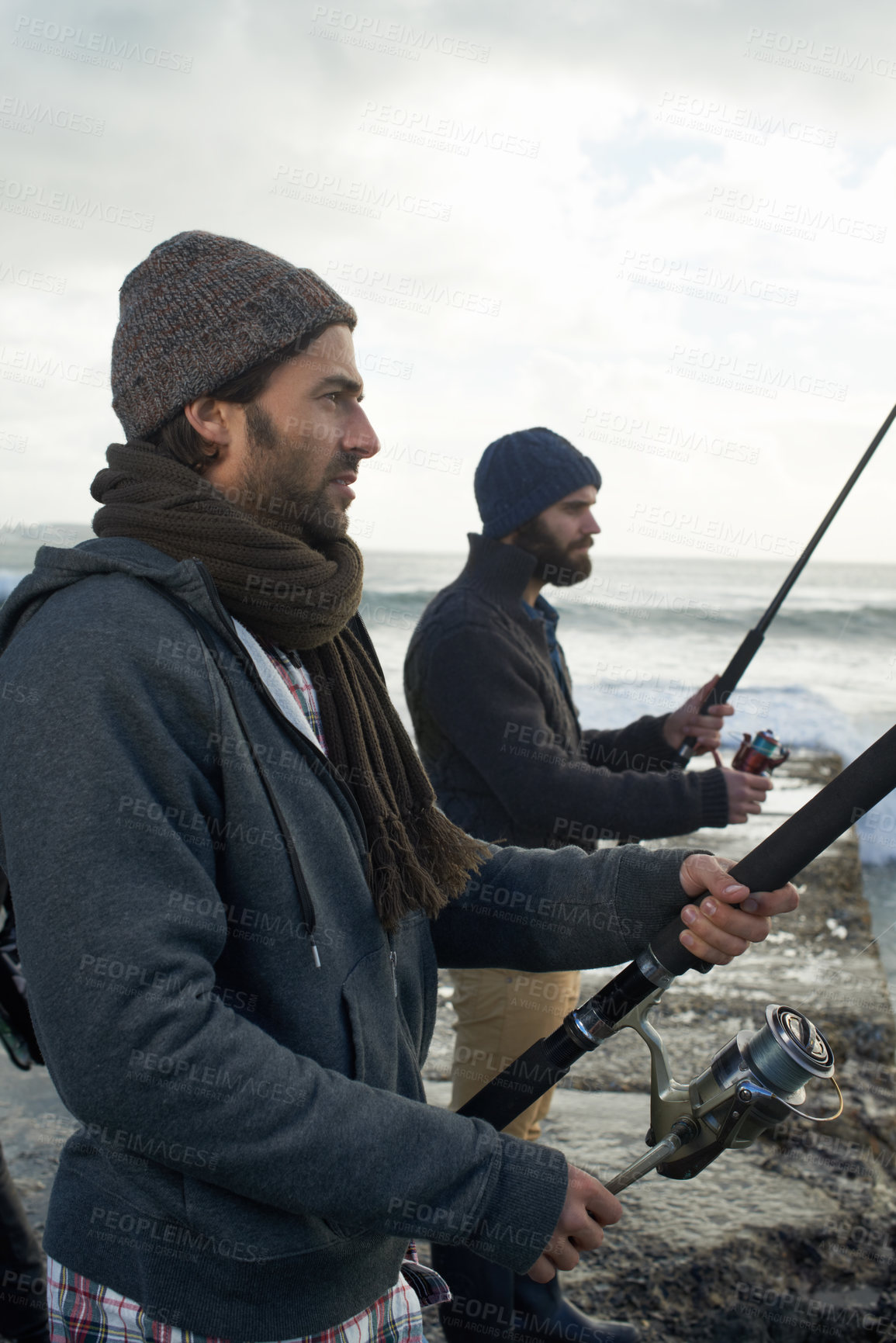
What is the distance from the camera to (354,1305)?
1552 millimetres

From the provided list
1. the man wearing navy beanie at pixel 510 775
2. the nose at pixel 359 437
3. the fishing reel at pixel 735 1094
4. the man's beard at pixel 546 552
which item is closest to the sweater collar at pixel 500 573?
the man wearing navy beanie at pixel 510 775

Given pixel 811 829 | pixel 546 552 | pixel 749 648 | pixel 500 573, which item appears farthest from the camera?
pixel 749 648

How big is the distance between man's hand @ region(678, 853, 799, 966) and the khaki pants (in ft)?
5.27

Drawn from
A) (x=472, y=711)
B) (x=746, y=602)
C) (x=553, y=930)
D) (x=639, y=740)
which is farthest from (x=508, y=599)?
(x=746, y=602)

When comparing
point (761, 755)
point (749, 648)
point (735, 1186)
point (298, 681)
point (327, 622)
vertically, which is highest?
point (327, 622)

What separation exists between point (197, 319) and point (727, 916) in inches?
53.0

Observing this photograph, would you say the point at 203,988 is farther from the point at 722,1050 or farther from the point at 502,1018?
the point at 502,1018

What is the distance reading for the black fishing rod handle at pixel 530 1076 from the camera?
187 cm

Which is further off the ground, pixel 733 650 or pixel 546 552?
pixel 546 552

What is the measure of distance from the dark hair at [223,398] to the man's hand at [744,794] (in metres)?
2.10

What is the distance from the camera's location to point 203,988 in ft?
4.18

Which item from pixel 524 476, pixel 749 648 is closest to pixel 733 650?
pixel 749 648

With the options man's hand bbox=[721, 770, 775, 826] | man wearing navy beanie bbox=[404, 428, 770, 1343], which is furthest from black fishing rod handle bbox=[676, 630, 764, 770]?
man's hand bbox=[721, 770, 775, 826]

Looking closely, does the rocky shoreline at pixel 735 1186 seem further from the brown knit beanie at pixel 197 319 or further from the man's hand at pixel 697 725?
the brown knit beanie at pixel 197 319
